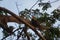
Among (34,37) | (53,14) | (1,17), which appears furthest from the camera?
(34,37)

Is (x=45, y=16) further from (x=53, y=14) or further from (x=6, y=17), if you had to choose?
(x=6, y=17)

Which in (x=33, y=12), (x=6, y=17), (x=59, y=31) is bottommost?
(x=59, y=31)

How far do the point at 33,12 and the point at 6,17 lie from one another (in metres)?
1.09

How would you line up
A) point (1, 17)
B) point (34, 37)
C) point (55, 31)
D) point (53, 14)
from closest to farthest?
point (1, 17)
point (55, 31)
point (53, 14)
point (34, 37)

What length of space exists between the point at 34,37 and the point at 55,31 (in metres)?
0.69

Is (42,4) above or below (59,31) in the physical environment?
above

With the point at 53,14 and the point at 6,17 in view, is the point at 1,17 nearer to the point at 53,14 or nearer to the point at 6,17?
the point at 6,17

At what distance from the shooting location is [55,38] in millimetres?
3914

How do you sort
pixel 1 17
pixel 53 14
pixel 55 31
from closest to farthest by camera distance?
pixel 1 17
pixel 55 31
pixel 53 14

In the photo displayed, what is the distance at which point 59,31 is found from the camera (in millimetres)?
3781

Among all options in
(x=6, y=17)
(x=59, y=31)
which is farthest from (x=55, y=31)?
(x=6, y=17)

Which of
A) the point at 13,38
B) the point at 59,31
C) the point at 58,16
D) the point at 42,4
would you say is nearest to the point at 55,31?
the point at 59,31

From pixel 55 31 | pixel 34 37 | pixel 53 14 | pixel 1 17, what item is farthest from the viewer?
pixel 34 37

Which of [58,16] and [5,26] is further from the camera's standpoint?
[58,16]
